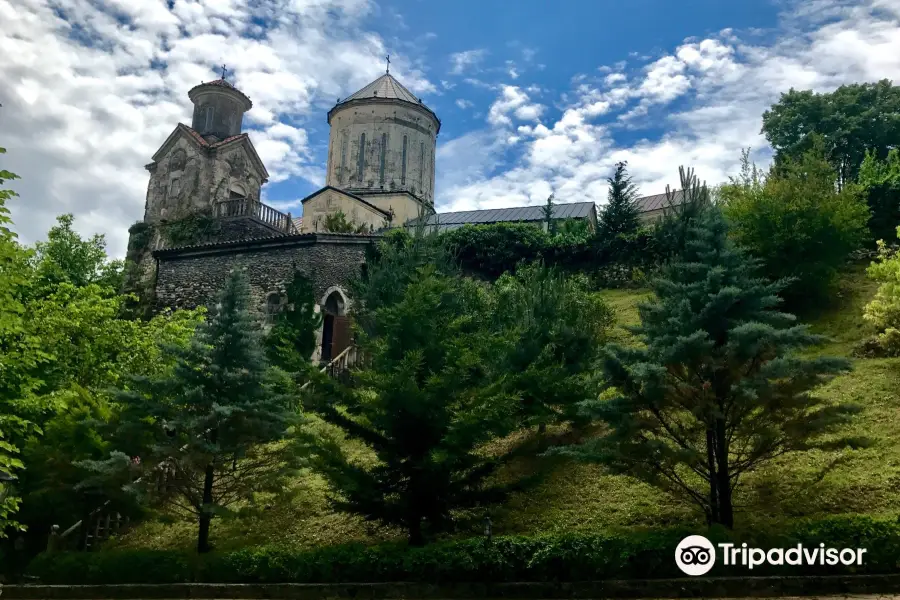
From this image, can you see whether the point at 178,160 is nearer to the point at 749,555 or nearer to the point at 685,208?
the point at 685,208

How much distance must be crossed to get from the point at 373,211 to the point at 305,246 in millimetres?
8052

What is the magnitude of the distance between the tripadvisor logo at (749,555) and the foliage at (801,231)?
1195cm

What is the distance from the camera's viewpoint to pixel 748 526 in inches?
398

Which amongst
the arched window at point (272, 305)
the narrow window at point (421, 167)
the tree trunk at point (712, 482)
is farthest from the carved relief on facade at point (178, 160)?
the tree trunk at point (712, 482)

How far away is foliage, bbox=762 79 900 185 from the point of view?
35781 millimetres

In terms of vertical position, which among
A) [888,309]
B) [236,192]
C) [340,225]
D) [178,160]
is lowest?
[888,309]

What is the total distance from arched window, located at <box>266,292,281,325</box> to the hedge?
15.3m

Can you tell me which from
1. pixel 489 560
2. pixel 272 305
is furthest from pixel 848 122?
pixel 489 560

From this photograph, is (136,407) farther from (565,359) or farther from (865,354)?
(865,354)

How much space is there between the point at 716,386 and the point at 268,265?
20569 mm

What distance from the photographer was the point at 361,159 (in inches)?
1502

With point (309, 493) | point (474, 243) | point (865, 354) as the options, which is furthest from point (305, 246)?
point (865, 354)

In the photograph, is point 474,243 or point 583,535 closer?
point 583,535

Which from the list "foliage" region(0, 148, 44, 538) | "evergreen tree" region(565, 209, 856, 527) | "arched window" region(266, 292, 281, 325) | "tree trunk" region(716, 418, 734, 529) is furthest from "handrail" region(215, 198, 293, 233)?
"tree trunk" region(716, 418, 734, 529)
